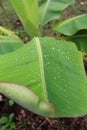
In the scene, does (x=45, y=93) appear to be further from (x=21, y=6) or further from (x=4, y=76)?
(x=21, y=6)

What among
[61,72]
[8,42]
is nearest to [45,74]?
[61,72]

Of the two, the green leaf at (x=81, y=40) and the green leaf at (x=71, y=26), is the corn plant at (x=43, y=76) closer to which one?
the green leaf at (x=71, y=26)

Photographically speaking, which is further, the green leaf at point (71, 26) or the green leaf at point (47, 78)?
the green leaf at point (71, 26)

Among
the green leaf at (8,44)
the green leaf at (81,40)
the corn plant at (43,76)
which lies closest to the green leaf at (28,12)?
the corn plant at (43,76)

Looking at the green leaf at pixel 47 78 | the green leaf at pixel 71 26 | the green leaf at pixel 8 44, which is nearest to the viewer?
the green leaf at pixel 47 78

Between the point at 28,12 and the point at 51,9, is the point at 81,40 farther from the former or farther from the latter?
the point at 28,12

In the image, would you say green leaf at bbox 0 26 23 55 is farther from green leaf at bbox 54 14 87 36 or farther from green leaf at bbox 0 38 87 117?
green leaf at bbox 54 14 87 36
